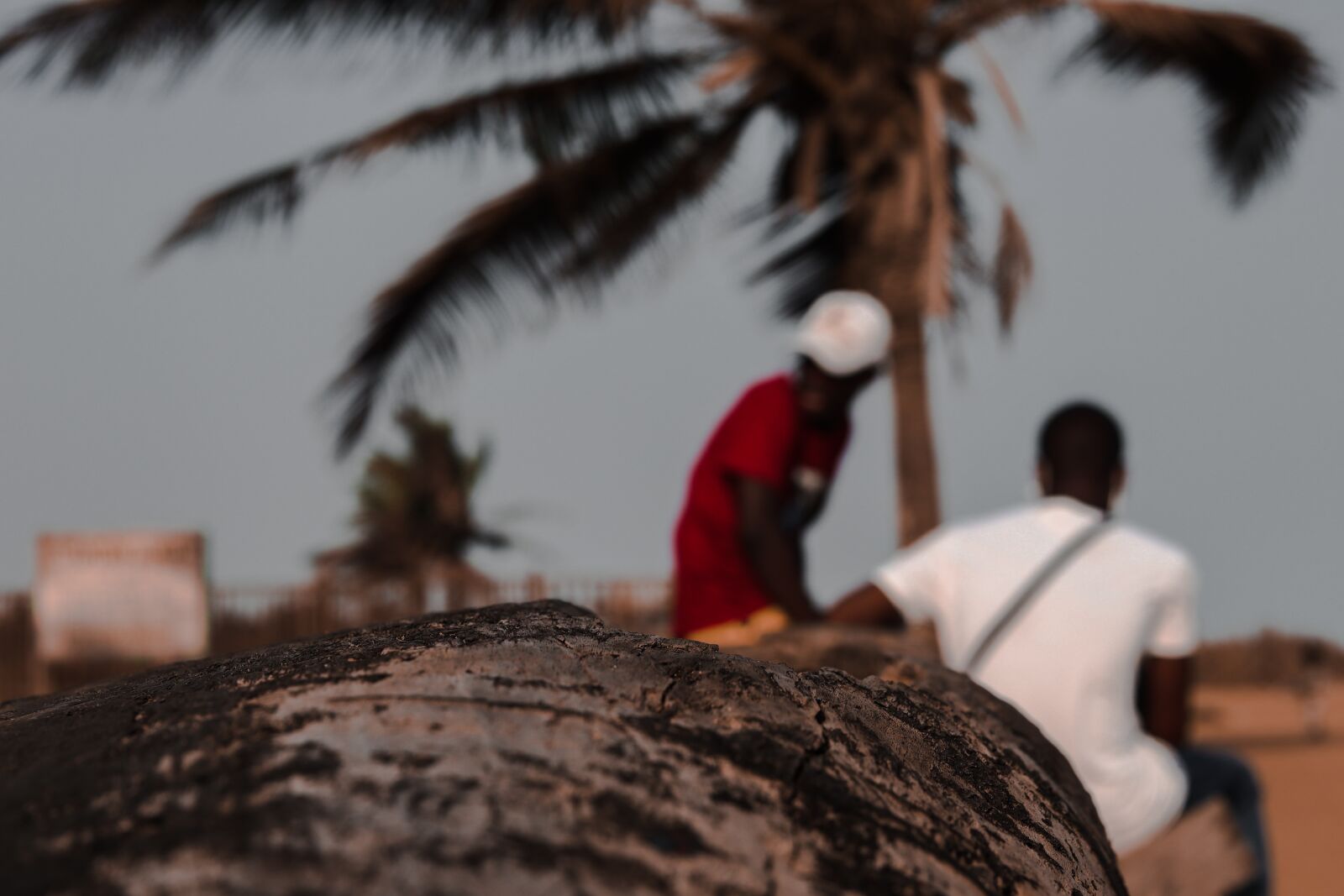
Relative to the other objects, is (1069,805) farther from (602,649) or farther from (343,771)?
(343,771)

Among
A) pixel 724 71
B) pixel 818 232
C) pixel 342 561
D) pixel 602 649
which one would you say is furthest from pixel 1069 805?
pixel 342 561

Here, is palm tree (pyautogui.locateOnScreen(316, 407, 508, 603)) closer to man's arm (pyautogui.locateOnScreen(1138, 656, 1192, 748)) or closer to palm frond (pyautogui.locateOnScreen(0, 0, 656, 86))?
palm frond (pyautogui.locateOnScreen(0, 0, 656, 86))

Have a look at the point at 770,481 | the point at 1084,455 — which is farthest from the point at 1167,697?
the point at 770,481

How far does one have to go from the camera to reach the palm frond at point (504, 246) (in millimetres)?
8039

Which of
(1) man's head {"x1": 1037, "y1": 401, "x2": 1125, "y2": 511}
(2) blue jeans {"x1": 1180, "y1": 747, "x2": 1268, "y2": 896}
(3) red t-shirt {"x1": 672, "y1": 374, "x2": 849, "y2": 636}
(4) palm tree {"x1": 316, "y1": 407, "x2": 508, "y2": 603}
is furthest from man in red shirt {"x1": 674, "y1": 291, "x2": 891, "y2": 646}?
(4) palm tree {"x1": 316, "y1": 407, "x2": 508, "y2": 603}

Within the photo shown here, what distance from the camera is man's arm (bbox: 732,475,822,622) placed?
277 cm

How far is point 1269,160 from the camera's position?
9.39 metres

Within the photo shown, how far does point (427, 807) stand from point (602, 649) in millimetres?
192

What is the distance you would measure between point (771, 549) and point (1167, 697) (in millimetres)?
807

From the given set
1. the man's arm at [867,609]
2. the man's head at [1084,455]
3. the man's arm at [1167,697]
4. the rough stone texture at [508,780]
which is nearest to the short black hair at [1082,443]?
the man's head at [1084,455]

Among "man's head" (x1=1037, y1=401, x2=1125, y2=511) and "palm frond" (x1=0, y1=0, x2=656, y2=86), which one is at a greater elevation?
"palm frond" (x1=0, y1=0, x2=656, y2=86)

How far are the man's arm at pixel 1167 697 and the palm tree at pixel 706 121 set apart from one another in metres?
4.63

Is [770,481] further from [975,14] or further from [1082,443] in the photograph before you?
[975,14]

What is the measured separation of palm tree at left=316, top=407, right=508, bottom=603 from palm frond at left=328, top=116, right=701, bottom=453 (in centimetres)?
1983
